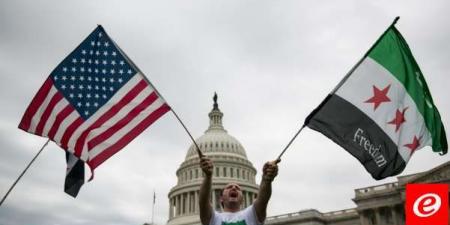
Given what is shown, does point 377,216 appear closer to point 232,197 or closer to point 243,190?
point 243,190

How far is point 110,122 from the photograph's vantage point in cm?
1119

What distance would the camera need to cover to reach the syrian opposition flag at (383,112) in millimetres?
9391

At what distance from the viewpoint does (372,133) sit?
31.8 feet

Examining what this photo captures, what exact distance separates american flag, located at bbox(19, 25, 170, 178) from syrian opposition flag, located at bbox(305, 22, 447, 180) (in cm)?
385

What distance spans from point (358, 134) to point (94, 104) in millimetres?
6079

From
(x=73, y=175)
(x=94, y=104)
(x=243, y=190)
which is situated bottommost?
(x=73, y=175)

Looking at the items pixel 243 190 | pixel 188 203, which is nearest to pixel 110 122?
pixel 188 203

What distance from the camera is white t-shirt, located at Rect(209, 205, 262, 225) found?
6.21 meters

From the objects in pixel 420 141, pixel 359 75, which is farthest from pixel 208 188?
pixel 420 141

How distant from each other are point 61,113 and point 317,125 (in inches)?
246

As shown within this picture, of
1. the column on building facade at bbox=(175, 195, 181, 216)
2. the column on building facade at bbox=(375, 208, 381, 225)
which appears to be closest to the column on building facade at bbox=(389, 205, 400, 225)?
the column on building facade at bbox=(375, 208, 381, 225)

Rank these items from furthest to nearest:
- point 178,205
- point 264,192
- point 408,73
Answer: point 178,205, point 408,73, point 264,192

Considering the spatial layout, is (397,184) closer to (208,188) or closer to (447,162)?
(447,162)

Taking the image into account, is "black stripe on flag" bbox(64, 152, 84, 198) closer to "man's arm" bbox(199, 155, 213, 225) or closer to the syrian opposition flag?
the syrian opposition flag
